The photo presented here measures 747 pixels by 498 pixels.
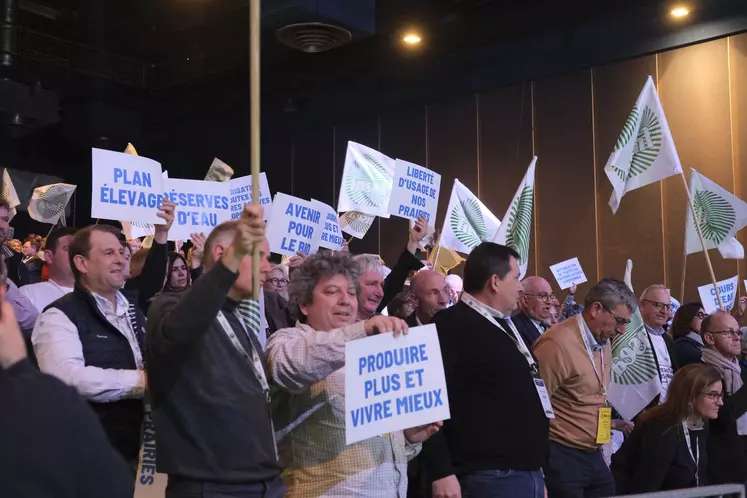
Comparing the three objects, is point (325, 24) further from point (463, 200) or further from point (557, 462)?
point (557, 462)

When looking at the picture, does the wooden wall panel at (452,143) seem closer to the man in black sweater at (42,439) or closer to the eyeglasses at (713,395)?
the eyeglasses at (713,395)

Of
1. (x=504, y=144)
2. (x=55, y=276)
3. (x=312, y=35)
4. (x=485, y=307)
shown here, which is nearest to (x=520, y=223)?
(x=485, y=307)

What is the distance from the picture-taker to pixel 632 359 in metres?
4.83

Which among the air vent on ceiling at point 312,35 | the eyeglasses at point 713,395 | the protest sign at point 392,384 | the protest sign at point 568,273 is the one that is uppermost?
the air vent on ceiling at point 312,35

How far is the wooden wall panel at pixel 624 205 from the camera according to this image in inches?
356

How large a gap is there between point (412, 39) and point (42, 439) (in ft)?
30.1

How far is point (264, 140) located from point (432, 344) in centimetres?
1055

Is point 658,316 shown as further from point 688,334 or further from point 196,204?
point 196,204

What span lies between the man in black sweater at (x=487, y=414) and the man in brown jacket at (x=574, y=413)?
47 cm

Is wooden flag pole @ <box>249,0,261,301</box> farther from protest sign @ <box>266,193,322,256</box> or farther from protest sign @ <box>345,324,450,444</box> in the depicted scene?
protest sign @ <box>266,193,322,256</box>

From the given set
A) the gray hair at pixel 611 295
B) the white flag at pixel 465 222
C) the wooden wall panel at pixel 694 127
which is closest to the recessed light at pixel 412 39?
the wooden wall panel at pixel 694 127

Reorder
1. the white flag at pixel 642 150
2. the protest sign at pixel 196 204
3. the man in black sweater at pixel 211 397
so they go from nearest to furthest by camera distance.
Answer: the man in black sweater at pixel 211 397 → the protest sign at pixel 196 204 → the white flag at pixel 642 150

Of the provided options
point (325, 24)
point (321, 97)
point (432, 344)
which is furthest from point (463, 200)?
point (321, 97)

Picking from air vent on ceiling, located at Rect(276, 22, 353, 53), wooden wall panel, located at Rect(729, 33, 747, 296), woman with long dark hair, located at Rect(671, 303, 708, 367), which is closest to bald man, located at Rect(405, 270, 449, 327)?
woman with long dark hair, located at Rect(671, 303, 708, 367)
